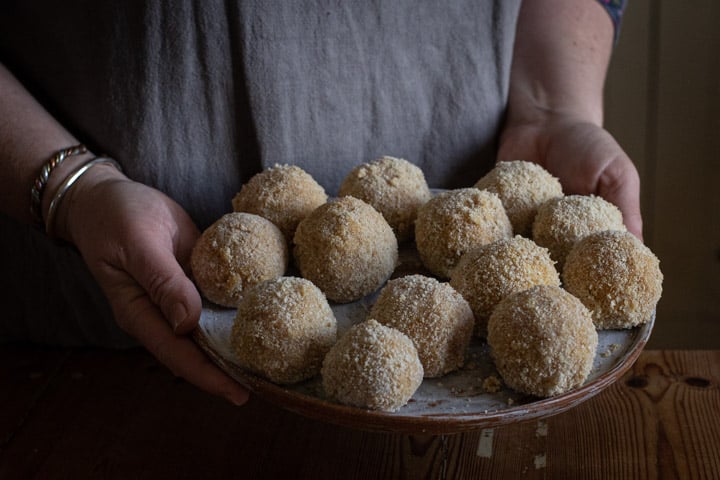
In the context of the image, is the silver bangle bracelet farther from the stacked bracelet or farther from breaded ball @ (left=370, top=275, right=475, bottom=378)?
breaded ball @ (left=370, top=275, right=475, bottom=378)

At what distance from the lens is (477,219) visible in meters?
0.91

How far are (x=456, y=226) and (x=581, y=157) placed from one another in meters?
0.30

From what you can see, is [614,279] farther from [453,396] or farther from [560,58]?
[560,58]

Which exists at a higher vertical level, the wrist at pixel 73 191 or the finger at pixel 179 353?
the wrist at pixel 73 191

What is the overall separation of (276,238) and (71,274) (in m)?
0.46

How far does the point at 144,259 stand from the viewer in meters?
0.87

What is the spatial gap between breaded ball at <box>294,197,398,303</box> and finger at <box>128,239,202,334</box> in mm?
142

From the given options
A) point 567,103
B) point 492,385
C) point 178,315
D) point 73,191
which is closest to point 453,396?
point 492,385

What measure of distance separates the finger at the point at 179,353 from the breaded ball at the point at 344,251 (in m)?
0.16

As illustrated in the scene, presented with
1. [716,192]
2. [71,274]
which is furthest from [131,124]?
[716,192]

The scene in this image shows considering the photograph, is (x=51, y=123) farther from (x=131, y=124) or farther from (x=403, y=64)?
(x=403, y=64)

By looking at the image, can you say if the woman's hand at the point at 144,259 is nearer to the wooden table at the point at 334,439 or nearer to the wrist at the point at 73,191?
the wrist at the point at 73,191

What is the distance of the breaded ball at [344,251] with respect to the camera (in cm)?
88

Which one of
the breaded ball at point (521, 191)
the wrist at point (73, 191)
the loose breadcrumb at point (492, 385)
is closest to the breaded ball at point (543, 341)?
the loose breadcrumb at point (492, 385)
